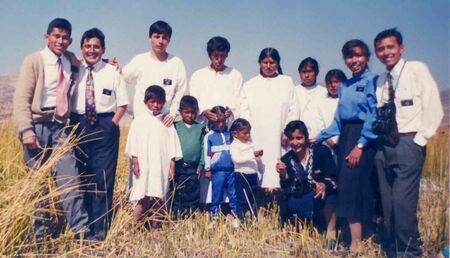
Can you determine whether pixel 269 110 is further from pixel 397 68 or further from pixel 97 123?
pixel 97 123

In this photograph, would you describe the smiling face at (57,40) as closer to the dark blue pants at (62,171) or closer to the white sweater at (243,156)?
the dark blue pants at (62,171)

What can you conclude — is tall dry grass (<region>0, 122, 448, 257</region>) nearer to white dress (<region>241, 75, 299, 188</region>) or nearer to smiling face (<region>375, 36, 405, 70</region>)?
white dress (<region>241, 75, 299, 188</region>)

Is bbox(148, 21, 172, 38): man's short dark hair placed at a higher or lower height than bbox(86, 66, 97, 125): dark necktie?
higher

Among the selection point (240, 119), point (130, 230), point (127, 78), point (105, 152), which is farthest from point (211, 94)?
point (130, 230)

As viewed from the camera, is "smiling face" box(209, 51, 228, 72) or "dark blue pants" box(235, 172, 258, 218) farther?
"smiling face" box(209, 51, 228, 72)

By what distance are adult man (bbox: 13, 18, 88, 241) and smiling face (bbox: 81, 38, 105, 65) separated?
0.87 ft

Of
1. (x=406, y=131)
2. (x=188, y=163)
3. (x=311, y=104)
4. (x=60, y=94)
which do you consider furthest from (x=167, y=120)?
(x=406, y=131)

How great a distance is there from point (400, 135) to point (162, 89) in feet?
7.87

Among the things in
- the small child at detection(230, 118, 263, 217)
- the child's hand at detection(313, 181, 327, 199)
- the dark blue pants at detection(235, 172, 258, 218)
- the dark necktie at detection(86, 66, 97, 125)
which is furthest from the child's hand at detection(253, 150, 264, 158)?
the dark necktie at detection(86, 66, 97, 125)

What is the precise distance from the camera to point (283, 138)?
5.05m

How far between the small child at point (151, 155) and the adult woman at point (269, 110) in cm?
100

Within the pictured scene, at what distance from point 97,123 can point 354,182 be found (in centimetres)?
255

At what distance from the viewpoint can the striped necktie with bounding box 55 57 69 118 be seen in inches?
161

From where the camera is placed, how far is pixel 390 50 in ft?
12.9
